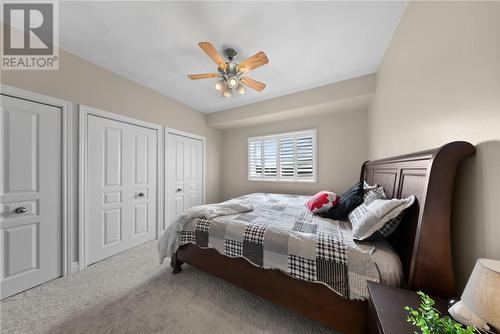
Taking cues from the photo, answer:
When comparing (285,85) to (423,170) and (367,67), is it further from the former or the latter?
(423,170)

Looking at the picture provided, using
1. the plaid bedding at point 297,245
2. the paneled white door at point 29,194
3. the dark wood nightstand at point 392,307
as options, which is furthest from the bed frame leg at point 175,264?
the dark wood nightstand at point 392,307

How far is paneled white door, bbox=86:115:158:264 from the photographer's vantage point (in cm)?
211

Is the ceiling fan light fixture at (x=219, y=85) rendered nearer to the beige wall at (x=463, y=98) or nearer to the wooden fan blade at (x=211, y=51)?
the wooden fan blade at (x=211, y=51)

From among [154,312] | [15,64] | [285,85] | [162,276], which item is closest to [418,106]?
[285,85]

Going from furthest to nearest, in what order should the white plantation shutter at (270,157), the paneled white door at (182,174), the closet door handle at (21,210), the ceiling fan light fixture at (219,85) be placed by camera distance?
the white plantation shutter at (270,157)
the paneled white door at (182,174)
the ceiling fan light fixture at (219,85)
the closet door handle at (21,210)

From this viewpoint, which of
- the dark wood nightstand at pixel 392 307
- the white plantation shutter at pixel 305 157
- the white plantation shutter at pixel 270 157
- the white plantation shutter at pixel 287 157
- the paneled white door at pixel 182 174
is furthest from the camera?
the white plantation shutter at pixel 270 157

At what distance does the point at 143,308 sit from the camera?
55.5 inches

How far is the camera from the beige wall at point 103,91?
173 centimetres

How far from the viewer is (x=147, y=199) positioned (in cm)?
273

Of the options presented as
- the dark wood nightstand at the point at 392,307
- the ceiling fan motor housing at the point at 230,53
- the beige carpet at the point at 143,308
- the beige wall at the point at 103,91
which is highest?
the ceiling fan motor housing at the point at 230,53

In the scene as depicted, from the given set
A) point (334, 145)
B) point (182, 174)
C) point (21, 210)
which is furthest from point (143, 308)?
point (334, 145)

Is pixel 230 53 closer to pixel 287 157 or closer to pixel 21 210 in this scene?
pixel 287 157

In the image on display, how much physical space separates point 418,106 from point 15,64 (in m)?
3.74
